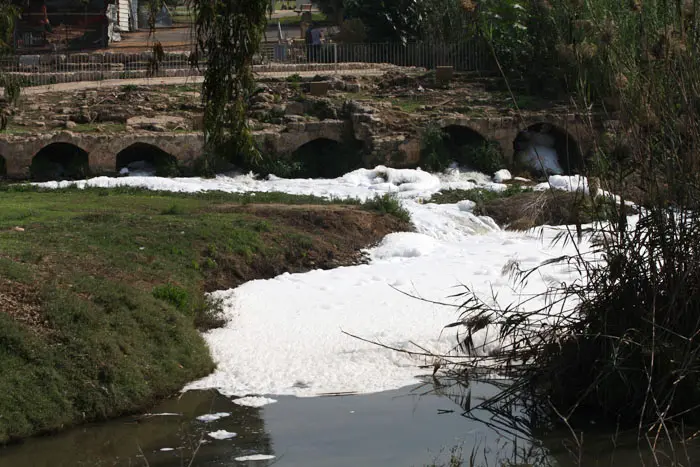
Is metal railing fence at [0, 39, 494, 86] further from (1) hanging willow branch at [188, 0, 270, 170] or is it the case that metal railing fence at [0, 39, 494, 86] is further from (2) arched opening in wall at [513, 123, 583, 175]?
(1) hanging willow branch at [188, 0, 270, 170]

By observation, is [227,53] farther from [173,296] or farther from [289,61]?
[289,61]

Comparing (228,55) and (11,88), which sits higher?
(228,55)

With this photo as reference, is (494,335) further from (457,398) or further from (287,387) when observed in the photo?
(287,387)

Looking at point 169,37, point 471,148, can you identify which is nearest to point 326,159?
point 471,148

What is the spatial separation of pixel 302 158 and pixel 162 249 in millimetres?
12189

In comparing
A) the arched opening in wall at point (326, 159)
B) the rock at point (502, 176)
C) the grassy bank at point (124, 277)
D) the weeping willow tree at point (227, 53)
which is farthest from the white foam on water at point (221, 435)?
the rock at point (502, 176)

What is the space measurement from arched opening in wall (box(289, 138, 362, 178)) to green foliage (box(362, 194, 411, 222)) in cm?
628

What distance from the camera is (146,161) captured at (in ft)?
84.9

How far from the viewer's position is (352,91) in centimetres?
3000

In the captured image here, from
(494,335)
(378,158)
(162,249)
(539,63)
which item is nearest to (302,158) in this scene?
(378,158)

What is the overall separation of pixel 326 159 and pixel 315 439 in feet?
58.3

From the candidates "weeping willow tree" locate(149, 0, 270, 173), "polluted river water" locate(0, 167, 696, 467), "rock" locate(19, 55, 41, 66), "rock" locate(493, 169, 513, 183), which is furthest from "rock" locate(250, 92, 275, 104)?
"weeping willow tree" locate(149, 0, 270, 173)

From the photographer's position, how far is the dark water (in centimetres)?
894

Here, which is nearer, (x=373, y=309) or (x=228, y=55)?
(x=228, y=55)
